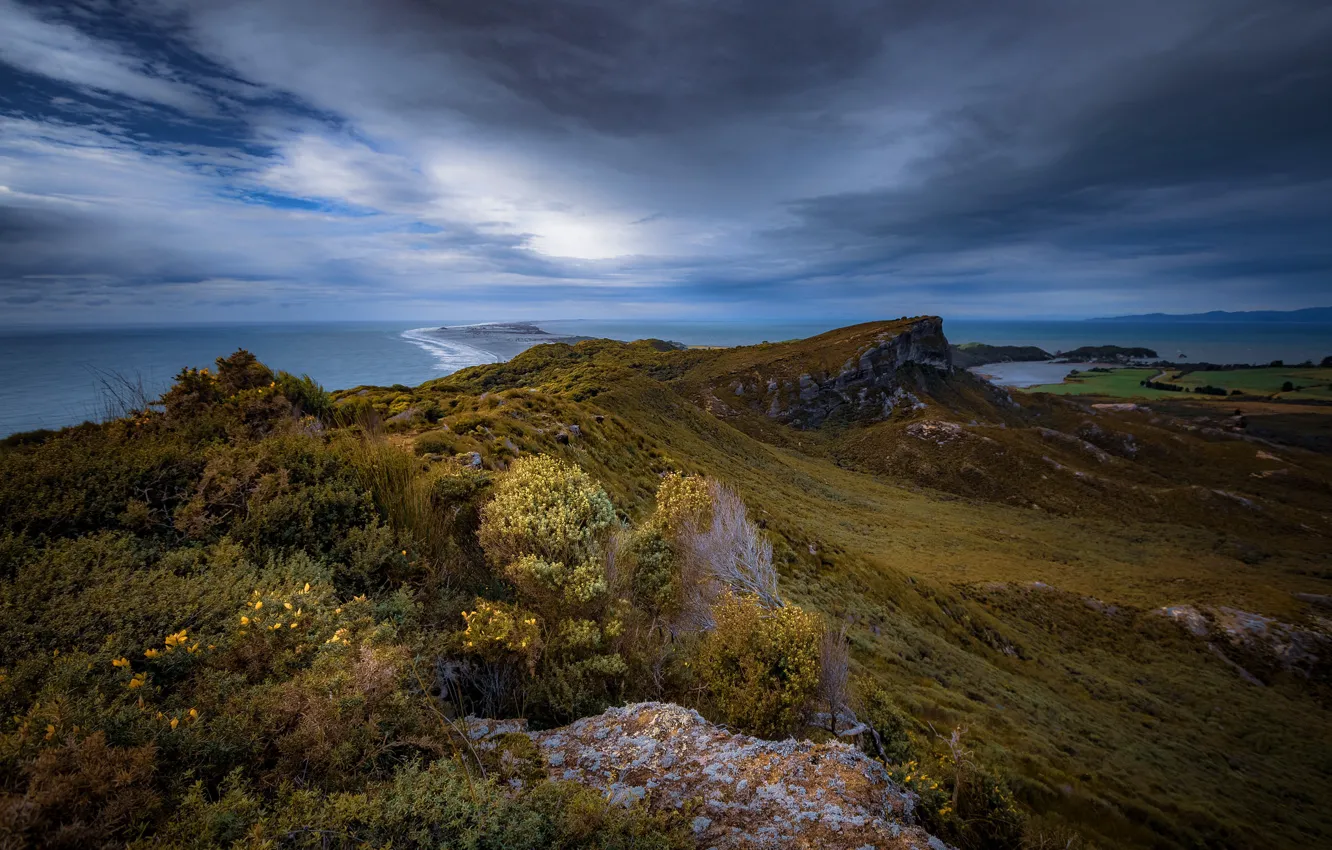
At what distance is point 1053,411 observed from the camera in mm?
120250

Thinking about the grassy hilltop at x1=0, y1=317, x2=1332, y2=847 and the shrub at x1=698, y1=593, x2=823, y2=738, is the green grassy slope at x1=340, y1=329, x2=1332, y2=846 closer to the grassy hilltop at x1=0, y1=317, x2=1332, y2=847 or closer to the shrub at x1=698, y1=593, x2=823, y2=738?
the grassy hilltop at x1=0, y1=317, x2=1332, y2=847

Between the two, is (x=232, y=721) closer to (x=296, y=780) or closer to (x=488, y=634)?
(x=296, y=780)

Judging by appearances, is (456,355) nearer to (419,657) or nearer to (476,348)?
(476,348)

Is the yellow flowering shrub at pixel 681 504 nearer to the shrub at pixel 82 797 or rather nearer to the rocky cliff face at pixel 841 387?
the shrub at pixel 82 797

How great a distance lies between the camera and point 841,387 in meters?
97.6

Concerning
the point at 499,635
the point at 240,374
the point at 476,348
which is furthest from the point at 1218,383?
the point at 240,374

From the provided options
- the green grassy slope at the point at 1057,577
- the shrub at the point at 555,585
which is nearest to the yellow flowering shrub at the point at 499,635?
the shrub at the point at 555,585

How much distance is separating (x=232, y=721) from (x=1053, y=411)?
510 feet

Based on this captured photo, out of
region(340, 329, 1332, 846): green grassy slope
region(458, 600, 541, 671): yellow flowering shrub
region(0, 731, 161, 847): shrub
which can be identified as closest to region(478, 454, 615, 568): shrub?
region(458, 600, 541, 671): yellow flowering shrub

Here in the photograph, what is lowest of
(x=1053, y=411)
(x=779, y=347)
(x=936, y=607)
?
(x=936, y=607)

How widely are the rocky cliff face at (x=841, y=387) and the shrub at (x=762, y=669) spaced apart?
81801mm

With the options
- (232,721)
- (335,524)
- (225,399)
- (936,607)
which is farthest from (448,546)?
(936,607)

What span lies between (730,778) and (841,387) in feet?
328

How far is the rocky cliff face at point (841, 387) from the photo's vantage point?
94.1m
